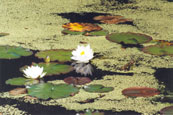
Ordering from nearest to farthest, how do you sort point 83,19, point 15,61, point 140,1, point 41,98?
1. point 41,98
2. point 15,61
3. point 83,19
4. point 140,1

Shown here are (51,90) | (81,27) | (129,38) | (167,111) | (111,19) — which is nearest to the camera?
(167,111)

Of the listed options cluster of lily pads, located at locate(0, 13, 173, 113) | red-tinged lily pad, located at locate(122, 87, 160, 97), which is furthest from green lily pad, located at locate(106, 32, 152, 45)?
red-tinged lily pad, located at locate(122, 87, 160, 97)

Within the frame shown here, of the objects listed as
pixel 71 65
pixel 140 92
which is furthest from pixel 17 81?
pixel 140 92

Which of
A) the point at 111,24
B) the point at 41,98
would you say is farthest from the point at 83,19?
the point at 41,98

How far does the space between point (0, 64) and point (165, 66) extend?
0.70m

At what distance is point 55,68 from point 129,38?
54 centimetres

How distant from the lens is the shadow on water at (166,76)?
1.75m

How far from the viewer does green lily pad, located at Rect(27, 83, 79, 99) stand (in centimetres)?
160

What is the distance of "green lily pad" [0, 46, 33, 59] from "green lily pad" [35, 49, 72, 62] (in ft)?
0.20

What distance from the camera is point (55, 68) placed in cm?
186

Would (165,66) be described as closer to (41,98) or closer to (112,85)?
(112,85)

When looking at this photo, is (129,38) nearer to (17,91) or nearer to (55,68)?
(55,68)

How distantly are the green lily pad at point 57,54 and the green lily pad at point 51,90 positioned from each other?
0.89 feet

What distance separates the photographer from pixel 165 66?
194 centimetres
